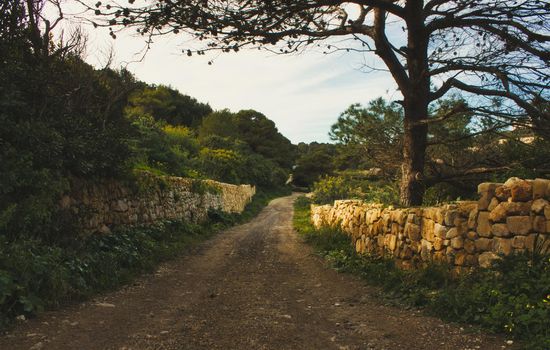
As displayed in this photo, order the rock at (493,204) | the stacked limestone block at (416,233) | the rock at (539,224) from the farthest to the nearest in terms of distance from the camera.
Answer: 1. the stacked limestone block at (416,233)
2. the rock at (493,204)
3. the rock at (539,224)

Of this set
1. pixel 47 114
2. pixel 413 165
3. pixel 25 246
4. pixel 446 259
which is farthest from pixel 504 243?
pixel 47 114

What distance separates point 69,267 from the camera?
6090 millimetres

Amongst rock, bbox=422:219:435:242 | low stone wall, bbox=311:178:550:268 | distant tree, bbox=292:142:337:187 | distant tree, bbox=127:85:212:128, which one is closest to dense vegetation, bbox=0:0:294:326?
low stone wall, bbox=311:178:550:268

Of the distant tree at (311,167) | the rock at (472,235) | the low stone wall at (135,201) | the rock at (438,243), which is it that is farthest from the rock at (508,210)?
the distant tree at (311,167)

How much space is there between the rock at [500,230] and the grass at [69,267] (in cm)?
544

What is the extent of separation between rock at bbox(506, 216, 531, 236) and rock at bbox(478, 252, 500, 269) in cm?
39

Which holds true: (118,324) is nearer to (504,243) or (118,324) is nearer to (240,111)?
(504,243)

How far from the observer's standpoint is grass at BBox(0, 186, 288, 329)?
4.87 m

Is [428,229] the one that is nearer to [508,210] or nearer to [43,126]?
[508,210]

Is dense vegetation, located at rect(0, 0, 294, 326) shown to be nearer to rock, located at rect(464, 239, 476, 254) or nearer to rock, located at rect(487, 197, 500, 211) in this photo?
rock, located at rect(464, 239, 476, 254)

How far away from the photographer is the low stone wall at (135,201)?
7.79 meters

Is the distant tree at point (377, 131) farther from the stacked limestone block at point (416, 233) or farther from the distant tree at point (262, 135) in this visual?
the distant tree at point (262, 135)

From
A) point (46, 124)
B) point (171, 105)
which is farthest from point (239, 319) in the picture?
point (171, 105)

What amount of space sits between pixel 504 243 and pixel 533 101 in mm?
2880
